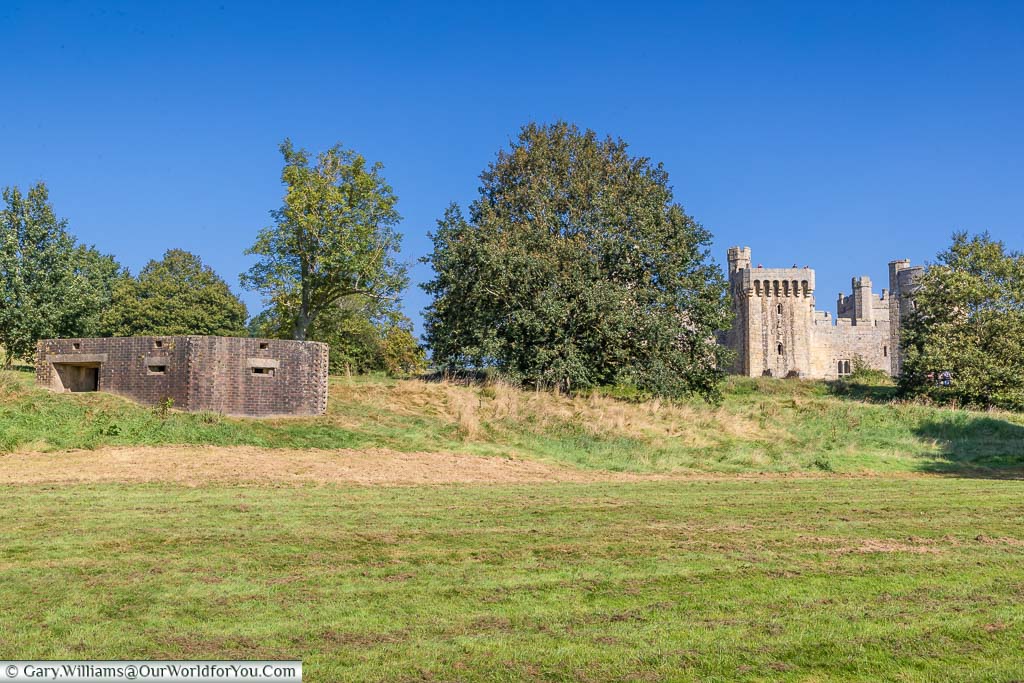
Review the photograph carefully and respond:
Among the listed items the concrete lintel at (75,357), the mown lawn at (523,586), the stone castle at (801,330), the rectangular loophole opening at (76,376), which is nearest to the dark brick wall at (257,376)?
the concrete lintel at (75,357)

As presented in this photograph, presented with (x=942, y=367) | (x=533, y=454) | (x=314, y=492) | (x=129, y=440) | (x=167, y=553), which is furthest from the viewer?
(x=942, y=367)

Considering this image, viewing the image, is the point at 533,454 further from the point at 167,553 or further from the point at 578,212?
the point at 578,212

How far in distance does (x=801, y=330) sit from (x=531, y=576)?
231ft

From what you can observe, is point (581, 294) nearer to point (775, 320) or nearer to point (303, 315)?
point (303, 315)

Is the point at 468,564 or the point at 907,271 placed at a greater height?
the point at 907,271

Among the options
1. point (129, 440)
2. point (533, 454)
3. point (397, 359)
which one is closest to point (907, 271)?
point (397, 359)

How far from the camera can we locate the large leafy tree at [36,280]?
36.9m

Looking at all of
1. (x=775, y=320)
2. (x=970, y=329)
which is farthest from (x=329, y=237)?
(x=775, y=320)

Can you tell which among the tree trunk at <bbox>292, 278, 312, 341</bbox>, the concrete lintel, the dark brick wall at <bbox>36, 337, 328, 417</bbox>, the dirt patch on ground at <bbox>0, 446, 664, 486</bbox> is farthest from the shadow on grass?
the tree trunk at <bbox>292, 278, 312, 341</bbox>

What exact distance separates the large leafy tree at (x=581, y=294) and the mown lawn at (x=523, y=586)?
65.8ft

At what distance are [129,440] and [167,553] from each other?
38.5ft

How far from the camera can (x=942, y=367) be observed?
150ft

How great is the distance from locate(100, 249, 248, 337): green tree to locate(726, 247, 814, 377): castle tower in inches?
1560

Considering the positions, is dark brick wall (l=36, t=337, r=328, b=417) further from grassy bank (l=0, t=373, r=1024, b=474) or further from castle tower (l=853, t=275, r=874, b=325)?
castle tower (l=853, t=275, r=874, b=325)
